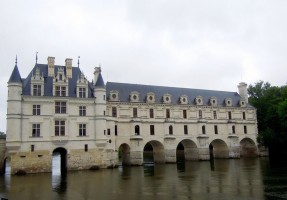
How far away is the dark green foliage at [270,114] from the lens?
51344 millimetres

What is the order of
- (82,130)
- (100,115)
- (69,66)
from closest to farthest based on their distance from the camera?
1. (82,130)
2. (100,115)
3. (69,66)

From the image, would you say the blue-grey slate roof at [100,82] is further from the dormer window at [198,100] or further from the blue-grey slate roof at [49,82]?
the dormer window at [198,100]

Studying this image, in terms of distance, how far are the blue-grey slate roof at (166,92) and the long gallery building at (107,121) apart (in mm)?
175

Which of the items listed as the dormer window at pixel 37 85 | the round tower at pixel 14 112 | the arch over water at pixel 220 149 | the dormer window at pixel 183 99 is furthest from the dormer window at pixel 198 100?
the round tower at pixel 14 112

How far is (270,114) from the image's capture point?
5425cm

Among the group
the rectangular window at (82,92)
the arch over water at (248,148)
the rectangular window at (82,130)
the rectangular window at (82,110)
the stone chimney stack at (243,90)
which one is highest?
the stone chimney stack at (243,90)

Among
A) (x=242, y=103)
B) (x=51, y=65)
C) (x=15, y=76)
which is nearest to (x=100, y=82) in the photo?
(x=51, y=65)

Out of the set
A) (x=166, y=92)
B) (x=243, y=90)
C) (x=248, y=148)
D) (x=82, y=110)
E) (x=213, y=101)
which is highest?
(x=243, y=90)

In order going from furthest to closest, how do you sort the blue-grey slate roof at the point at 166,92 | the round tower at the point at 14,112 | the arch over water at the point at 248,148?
the arch over water at the point at 248,148, the blue-grey slate roof at the point at 166,92, the round tower at the point at 14,112

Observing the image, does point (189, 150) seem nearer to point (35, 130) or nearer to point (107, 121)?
point (107, 121)

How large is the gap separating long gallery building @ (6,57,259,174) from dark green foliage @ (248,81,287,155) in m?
2.97

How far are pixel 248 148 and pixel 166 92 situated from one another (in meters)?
19.1

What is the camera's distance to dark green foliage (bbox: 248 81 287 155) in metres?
51.3

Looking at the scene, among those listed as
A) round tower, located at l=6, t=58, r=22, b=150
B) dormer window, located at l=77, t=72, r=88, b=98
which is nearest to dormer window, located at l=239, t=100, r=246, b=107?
dormer window, located at l=77, t=72, r=88, b=98
